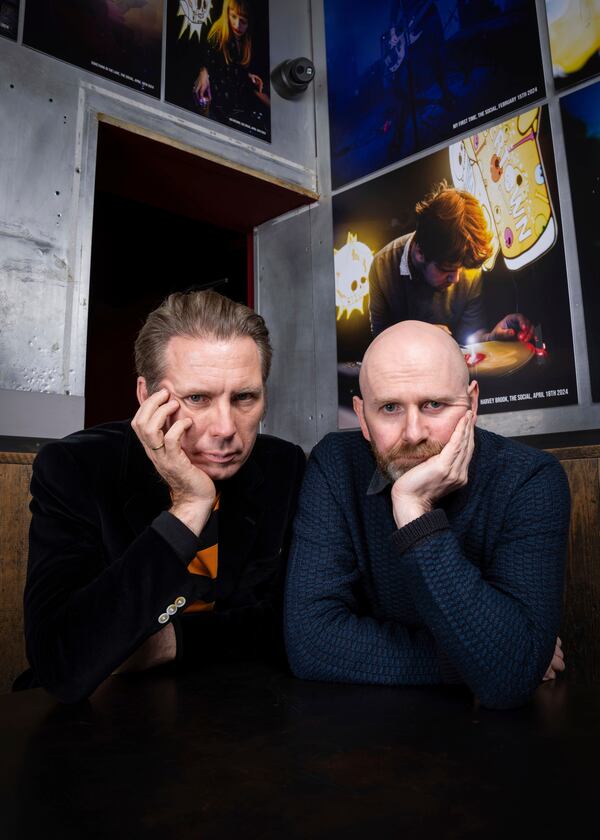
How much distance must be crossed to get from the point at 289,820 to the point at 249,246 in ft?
14.1

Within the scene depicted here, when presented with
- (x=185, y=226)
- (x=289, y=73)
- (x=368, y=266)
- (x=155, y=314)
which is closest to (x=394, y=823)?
(x=155, y=314)

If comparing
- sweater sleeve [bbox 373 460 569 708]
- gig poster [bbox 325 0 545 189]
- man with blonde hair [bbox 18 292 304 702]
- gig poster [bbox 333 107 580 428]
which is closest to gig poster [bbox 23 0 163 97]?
gig poster [bbox 325 0 545 189]

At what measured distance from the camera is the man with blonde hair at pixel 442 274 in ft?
10.5

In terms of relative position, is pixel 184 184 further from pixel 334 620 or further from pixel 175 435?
pixel 334 620

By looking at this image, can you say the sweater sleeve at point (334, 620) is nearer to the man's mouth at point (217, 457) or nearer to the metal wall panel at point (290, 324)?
the man's mouth at point (217, 457)

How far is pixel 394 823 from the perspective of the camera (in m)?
0.59

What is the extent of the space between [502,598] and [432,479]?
26 cm

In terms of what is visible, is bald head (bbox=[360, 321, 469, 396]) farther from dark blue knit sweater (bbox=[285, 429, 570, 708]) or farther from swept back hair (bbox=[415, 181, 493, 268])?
swept back hair (bbox=[415, 181, 493, 268])

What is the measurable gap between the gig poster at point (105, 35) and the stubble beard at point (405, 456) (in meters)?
2.82

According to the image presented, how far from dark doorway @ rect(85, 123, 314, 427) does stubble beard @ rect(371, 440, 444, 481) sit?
2.51 m

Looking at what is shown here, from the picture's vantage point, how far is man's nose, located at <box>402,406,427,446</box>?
4.66ft

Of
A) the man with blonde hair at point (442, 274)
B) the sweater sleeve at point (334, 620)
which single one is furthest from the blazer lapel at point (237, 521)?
the man with blonde hair at point (442, 274)

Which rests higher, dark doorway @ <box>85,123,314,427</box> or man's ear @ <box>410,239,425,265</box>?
dark doorway @ <box>85,123,314,427</box>

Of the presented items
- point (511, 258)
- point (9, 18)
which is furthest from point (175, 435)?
point (9, 18)
